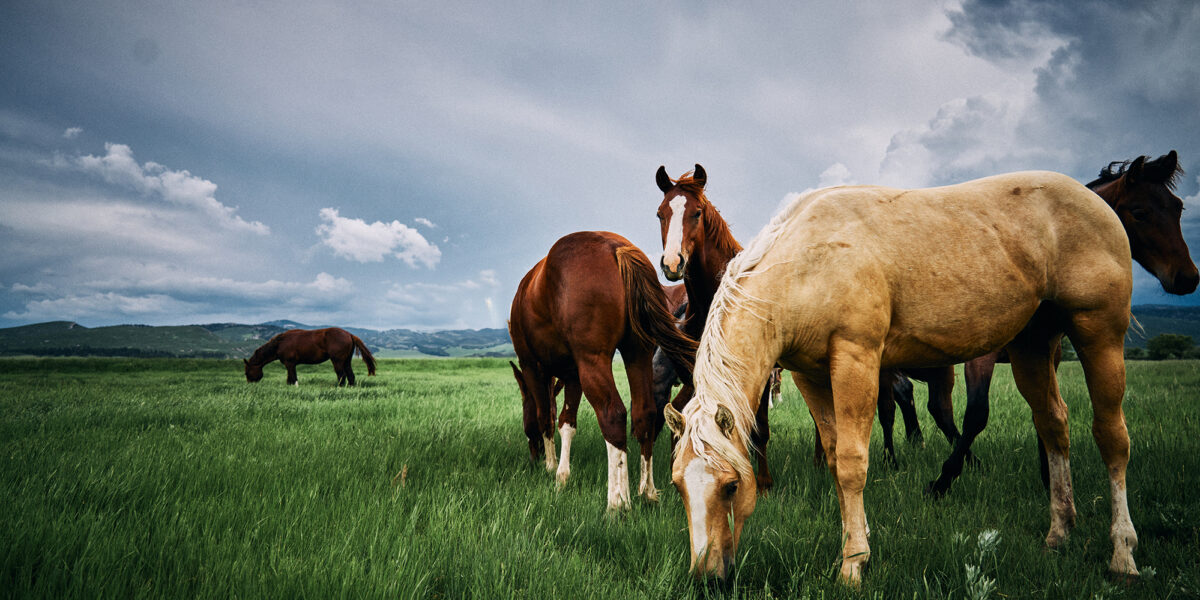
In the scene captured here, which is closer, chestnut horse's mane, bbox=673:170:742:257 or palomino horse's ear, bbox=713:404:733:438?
palomino horse's ear, bbox=713:404:733:438

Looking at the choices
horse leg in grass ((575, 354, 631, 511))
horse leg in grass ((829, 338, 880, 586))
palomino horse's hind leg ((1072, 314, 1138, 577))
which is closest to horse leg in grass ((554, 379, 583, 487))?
horse leg in grass ((575, 354, 631, 511))

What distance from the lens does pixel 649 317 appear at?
12.0 ft

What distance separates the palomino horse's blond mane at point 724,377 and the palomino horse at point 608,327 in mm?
1108

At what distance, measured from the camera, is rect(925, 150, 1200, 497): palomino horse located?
11.7ft

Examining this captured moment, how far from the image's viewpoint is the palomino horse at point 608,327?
347cm

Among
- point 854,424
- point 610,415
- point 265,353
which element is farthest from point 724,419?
point 265,353

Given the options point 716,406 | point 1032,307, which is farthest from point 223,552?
point 1032,307

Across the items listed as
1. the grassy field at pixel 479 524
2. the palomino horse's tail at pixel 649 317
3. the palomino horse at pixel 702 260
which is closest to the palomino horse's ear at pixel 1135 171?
the palomino horse at pixel 702 260

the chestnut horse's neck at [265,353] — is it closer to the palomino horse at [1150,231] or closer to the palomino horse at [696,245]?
the palomino horse at [696,245]

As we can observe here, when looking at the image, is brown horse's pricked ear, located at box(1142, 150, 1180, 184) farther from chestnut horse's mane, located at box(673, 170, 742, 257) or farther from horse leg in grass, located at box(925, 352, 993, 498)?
chestnut horse's mane, located at box(673, 170, 742, 257)

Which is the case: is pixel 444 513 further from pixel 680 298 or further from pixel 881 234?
pixel 680 298

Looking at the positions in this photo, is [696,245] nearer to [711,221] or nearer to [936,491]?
[711,221]

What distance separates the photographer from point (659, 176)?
15.9 ft

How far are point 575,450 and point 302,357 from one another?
14.9 m
